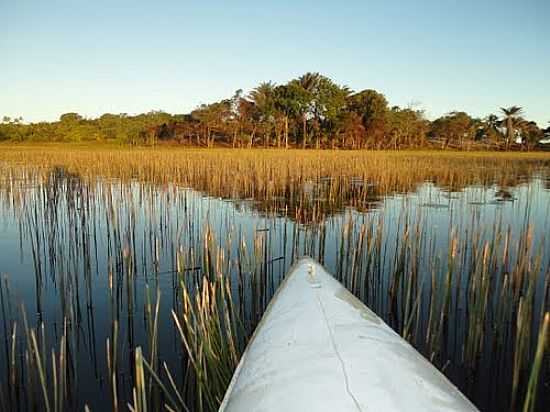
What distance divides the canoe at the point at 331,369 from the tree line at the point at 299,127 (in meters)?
38.3

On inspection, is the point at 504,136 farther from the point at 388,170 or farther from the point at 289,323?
the point at 289,323

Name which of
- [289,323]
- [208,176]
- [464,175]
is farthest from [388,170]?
[289,323]

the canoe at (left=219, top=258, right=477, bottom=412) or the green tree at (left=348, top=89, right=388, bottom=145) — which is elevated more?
the green tree at (left=348, top=89, right=388, bottom=145)

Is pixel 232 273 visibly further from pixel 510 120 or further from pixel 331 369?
pixel 510 120

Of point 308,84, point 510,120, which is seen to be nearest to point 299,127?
point 308,84

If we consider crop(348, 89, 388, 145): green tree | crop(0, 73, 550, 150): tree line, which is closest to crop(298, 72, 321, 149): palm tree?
crop(0, 73, 550, 150): tree line

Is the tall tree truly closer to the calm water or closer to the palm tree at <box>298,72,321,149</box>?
the palm tree at <box>298,72,321,149</box>

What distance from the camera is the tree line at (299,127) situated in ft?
141

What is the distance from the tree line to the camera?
4288 centimetres

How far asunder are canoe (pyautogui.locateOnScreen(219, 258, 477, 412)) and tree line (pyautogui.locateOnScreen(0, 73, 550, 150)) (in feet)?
126

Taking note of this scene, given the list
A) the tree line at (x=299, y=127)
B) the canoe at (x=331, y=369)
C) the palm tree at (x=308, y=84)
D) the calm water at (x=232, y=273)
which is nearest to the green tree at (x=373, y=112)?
the tree line at (x=299, y=127)

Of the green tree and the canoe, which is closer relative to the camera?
the canoe

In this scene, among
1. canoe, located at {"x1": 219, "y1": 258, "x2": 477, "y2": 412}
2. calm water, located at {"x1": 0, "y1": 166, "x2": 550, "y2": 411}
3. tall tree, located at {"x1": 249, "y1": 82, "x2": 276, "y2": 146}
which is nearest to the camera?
canoe, located at {"x1": 219, "y1": 258, "x2": 477, "y2": 412}

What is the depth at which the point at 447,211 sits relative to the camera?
902cm
